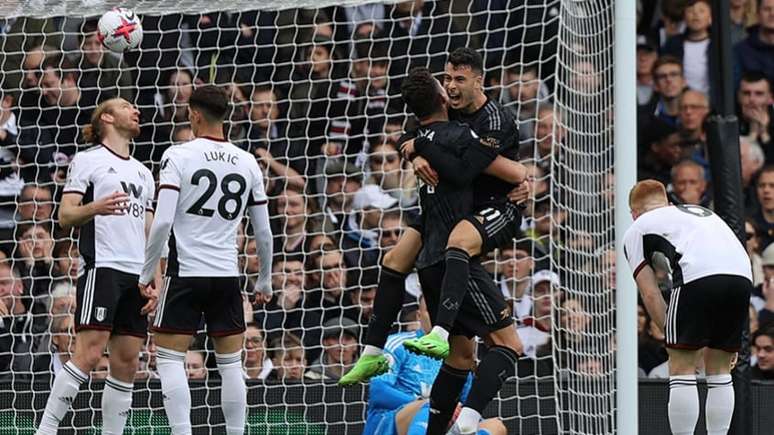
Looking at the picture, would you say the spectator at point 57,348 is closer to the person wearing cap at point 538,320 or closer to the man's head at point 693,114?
the person wearing cap at point 538,320

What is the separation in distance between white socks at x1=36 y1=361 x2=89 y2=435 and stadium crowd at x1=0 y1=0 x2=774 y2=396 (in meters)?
2.09

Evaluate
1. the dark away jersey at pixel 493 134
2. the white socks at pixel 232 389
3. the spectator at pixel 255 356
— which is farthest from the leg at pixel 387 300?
the spectator at pixel 255 356

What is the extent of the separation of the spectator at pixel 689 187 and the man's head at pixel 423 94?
11.9 ft

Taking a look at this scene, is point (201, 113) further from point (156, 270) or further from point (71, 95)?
point (71, 95)

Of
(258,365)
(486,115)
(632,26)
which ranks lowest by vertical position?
(258,365)

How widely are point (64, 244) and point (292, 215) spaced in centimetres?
167

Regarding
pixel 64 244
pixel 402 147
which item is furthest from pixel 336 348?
pixel 402 147

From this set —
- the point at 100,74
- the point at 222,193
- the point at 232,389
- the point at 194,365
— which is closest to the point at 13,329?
the point at 194,365

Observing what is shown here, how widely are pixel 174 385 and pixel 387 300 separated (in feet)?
4.33

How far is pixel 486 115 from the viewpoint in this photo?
23.1ft

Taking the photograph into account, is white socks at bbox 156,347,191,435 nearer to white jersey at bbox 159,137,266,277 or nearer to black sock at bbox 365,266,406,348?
white jersey at bbox 159,137,266,277

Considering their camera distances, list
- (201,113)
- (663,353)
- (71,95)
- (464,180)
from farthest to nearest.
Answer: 1. (71,95)
2. (663,353)
3. (201,113)
4. (464,180)

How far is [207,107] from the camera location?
7730 mm

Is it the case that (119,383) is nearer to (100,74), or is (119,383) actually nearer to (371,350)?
(371,350)
